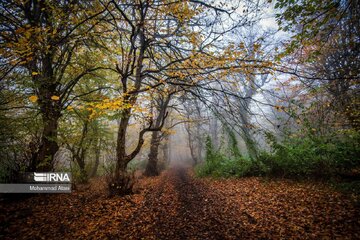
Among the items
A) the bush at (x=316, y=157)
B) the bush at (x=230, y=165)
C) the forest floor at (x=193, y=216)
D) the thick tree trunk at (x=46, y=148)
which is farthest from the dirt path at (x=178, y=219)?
the thick tree trunk at (x=46, y=148)

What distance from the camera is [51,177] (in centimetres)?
571

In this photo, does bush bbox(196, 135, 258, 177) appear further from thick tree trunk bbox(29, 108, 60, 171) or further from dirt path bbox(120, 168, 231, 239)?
thick tree trunk bbox(29, 108, 60, 171)

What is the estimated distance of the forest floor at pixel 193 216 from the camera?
3.61 m

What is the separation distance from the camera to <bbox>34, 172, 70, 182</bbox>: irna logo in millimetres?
5371

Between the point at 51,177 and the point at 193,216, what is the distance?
4857mm

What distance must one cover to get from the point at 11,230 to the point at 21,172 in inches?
82.7

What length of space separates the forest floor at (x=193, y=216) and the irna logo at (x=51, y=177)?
515 mm

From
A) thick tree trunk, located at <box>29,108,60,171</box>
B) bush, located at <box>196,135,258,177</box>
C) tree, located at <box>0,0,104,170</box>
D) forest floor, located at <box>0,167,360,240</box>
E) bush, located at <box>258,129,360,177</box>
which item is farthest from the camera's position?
bush, located at <box>196,135,258,177</box>

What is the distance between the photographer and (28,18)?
5250 millimetres

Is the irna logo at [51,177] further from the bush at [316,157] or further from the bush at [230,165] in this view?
the bush at [316,157]

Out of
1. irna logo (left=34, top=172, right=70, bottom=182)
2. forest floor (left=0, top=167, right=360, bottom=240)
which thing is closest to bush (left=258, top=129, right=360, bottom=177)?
forest floor (left=0, top=167, right=360, bottom=240)

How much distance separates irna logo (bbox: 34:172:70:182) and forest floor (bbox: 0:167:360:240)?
515 millimetres

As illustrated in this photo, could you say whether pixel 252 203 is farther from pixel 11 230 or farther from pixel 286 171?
pixel 11 230

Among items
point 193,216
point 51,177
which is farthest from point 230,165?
point 51,177
